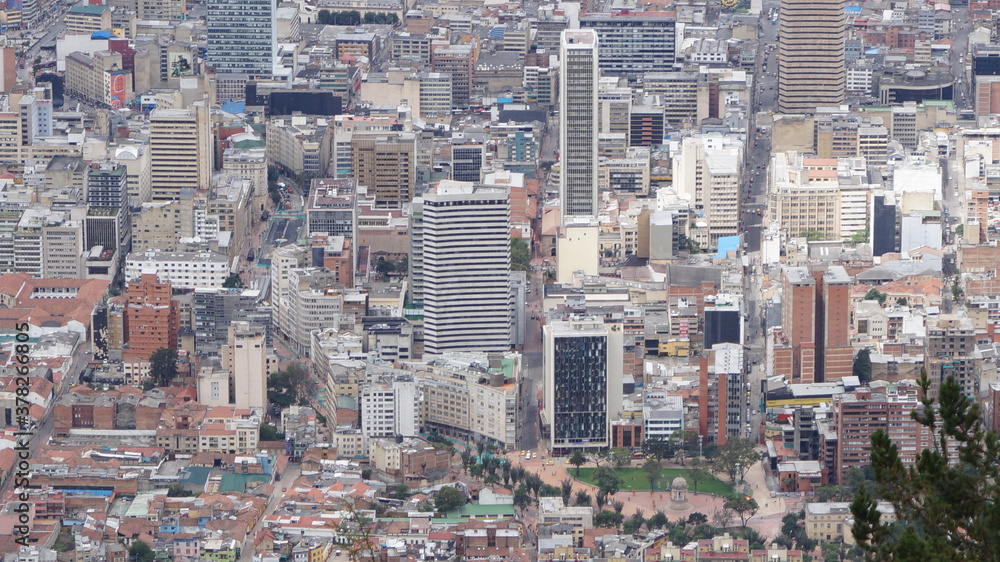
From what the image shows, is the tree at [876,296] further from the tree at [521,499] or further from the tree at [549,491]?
the tree at [521,499]

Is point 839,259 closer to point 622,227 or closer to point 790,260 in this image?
point 790,260

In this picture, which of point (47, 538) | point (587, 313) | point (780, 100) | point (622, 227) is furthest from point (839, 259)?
point (47, 538)

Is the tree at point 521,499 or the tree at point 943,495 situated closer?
the tree at point 943,495

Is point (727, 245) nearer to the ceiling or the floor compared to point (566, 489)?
nearer to the ceiling

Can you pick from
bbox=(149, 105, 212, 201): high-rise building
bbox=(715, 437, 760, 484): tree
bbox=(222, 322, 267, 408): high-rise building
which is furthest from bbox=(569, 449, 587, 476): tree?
bbox=(149, 105, 212, 201): high-rise building

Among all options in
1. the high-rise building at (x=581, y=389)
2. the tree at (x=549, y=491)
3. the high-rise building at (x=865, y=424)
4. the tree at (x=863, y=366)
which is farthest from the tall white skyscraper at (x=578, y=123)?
the tree at (x=549, y=491)

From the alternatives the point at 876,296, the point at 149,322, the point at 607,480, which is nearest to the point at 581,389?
the point at 607,480

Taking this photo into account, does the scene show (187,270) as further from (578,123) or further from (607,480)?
(607,480)
